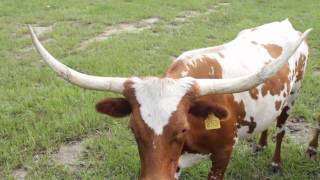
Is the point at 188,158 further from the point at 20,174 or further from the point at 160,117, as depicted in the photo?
the point at 20,174

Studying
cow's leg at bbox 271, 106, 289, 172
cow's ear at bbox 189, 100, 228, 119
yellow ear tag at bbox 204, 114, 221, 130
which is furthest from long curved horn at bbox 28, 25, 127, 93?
cow's leg at bbox 271, 106, 289, 172

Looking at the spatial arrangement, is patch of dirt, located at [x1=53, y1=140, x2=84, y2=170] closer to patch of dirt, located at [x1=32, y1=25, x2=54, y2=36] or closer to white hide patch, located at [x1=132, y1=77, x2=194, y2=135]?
white hide patch, located at [x1=132, y1=77, x2=194, y2=135]

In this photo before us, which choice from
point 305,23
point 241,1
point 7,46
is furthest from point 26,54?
point 241,1

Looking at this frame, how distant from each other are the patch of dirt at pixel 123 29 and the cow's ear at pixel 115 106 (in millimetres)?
6197

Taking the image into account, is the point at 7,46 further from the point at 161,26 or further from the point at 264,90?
the point at 264,90

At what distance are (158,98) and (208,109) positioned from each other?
419 millimetres

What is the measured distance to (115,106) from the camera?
372cm

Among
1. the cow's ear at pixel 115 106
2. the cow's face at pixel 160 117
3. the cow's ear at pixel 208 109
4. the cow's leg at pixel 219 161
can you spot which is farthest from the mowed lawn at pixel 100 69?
the cow's face at pixel 160 117

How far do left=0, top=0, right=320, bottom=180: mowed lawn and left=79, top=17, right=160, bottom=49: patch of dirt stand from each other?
17 centimetres

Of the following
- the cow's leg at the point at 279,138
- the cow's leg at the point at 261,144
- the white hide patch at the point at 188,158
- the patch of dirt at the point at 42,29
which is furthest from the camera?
the patch of dirt at the point at 42,29

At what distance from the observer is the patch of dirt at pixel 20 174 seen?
5.26 m

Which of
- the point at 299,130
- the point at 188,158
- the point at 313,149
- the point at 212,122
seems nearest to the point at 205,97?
the point at 212,122

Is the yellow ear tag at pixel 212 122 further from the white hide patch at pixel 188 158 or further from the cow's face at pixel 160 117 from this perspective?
the white hide patch at pixel 188 158

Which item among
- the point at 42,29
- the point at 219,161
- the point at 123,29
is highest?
the point at 219,161
